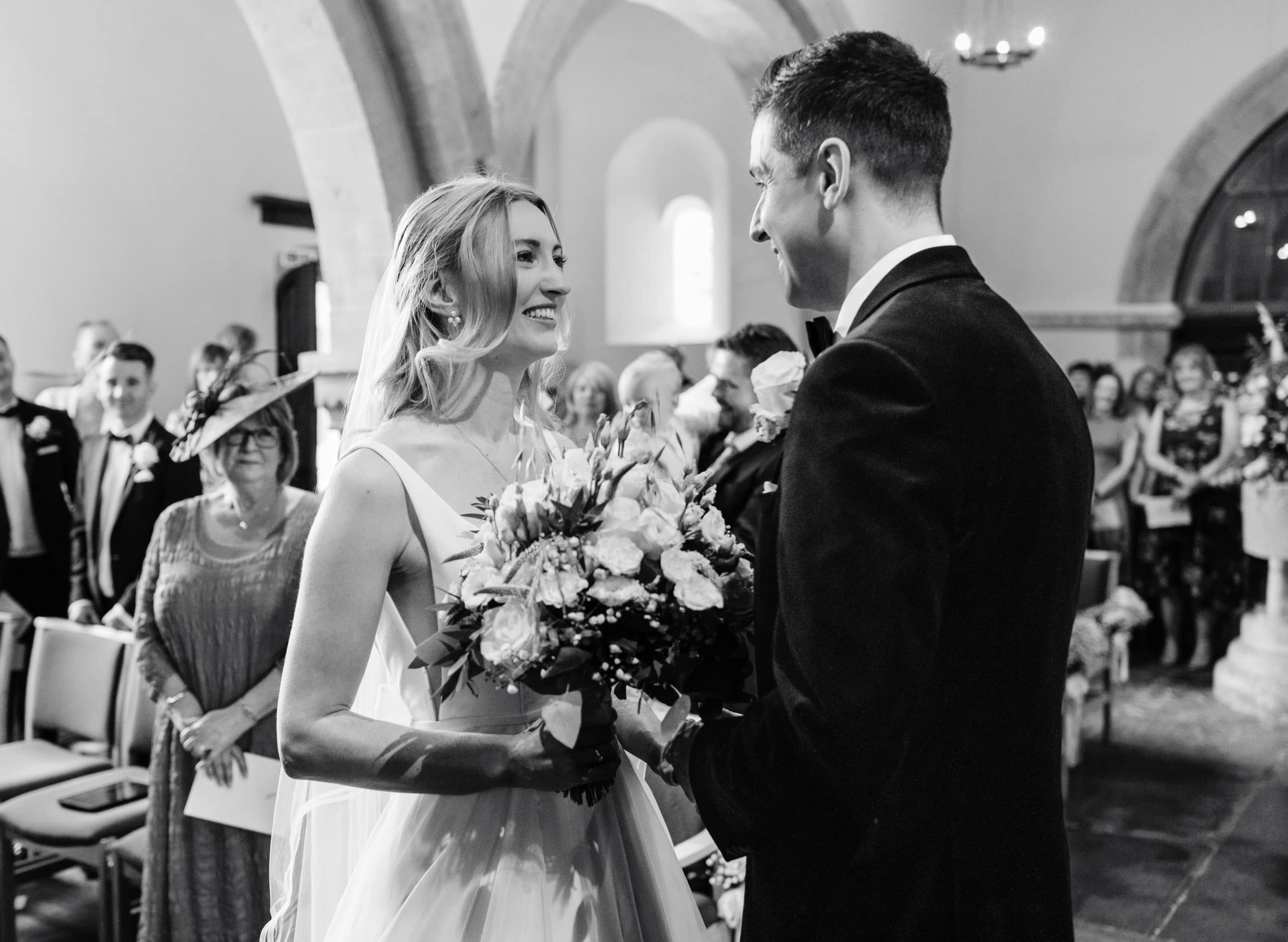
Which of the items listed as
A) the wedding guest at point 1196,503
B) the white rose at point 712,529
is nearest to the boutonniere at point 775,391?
the white rose at point 712,529

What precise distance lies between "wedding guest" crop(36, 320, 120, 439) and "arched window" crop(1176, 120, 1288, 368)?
8315mm

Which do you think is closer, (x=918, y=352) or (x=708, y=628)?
(x=918, y=352)

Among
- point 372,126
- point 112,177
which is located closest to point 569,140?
point 112,177

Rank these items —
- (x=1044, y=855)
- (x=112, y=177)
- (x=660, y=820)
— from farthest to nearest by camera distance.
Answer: (x=112, y=177), (x=660, y=820), (x=1044, y=855)

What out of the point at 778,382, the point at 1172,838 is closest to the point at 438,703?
the point at 778,382

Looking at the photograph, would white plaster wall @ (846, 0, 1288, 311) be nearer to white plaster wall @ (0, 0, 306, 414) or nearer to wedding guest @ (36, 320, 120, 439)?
white plaster wall @ (0, 0, 306, 414)

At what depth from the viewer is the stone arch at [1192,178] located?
9.78 m

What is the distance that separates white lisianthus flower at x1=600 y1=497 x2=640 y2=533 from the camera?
1462 millimetres

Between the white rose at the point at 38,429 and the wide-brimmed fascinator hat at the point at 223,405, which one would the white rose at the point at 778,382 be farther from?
the white rose at the point at 38,429

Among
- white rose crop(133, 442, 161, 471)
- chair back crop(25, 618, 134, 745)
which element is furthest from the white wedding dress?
white rose crop(133, 442, 161, 471)

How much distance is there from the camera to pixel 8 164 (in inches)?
341

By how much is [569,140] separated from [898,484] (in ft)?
35.8

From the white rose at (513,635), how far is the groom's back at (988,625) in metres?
0.43

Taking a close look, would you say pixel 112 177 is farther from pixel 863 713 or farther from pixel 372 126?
pixel 863 713
